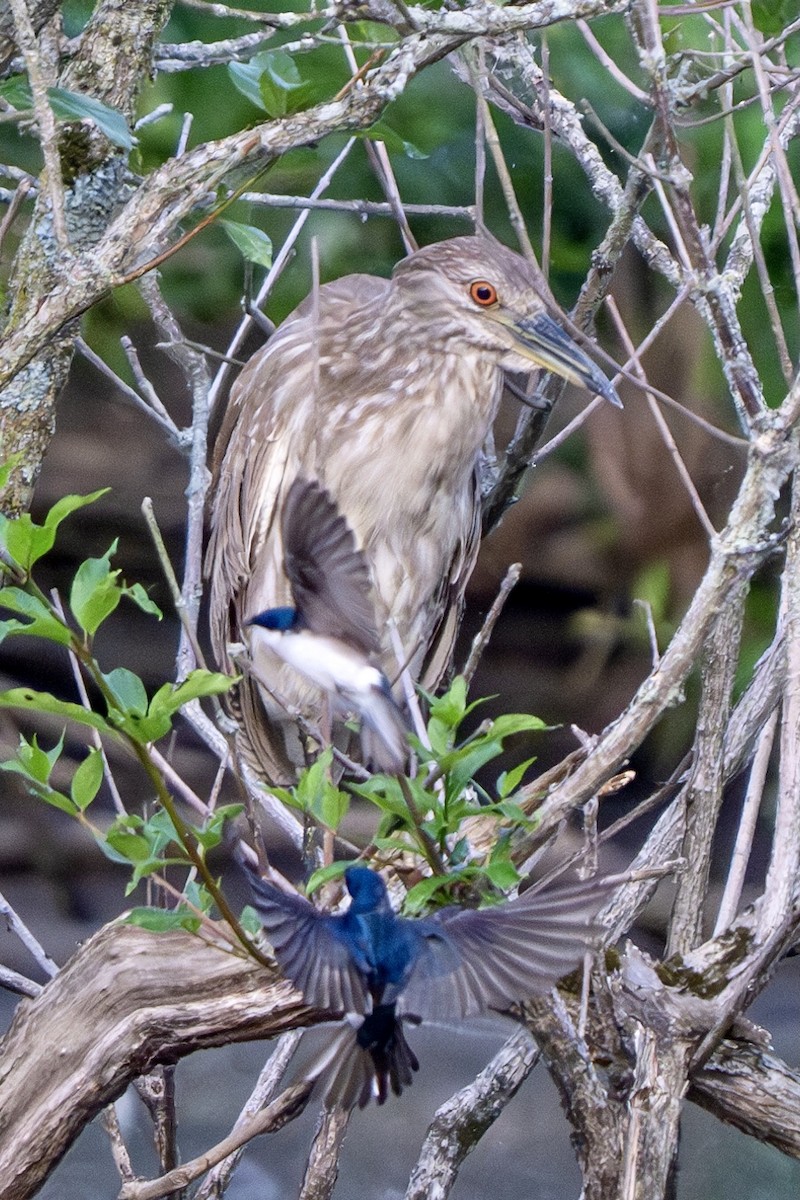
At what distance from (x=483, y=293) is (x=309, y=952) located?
31.7 inches

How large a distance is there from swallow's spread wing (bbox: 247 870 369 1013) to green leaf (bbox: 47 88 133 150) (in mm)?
536

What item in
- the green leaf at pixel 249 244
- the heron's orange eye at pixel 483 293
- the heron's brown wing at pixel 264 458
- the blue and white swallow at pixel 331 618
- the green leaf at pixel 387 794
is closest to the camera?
the green leaf at pixel 387 794

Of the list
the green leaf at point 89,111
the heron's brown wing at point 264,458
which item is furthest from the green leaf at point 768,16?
the green leaf at point 89,111

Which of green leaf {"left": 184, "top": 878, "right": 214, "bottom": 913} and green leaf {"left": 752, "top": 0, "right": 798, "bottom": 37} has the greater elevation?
green leaf {"left": 752, "top": 0, "right": 798, "bottom": 37}

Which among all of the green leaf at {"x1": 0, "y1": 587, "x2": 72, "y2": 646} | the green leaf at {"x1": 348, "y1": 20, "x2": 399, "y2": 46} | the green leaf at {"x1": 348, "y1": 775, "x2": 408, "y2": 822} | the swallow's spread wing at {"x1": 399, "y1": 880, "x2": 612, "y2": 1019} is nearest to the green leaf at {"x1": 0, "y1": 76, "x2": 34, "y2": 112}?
the green leaf at {"x1": 348, "y1": 20, "x2": 399, "y2": 46}

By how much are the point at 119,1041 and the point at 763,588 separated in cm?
139

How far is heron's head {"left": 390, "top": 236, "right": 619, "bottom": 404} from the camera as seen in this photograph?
1300 mm

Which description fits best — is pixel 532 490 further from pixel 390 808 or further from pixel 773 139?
pixel 390 808

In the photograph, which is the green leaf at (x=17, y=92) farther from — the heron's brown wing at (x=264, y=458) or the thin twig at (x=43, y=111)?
the heron's brown wing at (x=264, y=458)

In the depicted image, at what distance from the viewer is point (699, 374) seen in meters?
2.16

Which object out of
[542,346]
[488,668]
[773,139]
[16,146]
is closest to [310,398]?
[542,346]

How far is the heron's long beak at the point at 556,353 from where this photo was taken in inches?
47.7

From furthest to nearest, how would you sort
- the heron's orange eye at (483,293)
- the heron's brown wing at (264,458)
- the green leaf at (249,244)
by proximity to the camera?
the heron's brown wing at (264,458), the heron's orange eye at (483,293), the green leaf at (249,244)

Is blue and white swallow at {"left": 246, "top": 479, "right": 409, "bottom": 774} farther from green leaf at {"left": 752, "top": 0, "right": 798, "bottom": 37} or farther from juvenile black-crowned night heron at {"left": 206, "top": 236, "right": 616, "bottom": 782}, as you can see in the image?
green leaf at {"left": 752, "top": 0, "right": 798, "bottom": 37}
